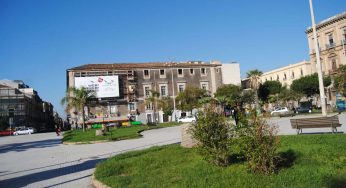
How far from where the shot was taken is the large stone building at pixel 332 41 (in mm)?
54128

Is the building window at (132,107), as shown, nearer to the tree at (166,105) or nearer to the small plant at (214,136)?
the tree at (166,105)

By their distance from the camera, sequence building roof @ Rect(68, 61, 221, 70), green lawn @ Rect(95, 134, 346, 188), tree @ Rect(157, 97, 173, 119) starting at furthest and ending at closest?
building roof @ Rect(68, 61, 221, 70) → tree @ Rect(157, 97, 173, 119) → green lawn @ Rect(95, 134, 346, 188)

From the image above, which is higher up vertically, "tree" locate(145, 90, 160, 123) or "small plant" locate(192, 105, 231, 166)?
"tree" locate(145, 90, 160, 123)

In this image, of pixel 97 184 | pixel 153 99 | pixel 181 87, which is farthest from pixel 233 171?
pixel 181 87

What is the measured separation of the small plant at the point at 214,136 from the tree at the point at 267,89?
68.8 meters

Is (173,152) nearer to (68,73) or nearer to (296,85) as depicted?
(68,73)

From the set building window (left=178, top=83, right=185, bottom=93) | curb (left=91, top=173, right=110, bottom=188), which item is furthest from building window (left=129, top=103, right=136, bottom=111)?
curb (left=91, top=173, right=110, bottom=188)

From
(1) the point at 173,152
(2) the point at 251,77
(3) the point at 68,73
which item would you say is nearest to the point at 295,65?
(2) the point at 251,77

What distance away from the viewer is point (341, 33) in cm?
5431

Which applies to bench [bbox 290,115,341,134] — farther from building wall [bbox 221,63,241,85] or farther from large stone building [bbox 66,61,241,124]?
building wall [bbox 221,63,241,85]

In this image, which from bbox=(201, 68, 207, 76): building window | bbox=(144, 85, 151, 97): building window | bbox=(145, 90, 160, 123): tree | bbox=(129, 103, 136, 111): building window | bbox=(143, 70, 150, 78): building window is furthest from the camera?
bbox=(201, 68, 207, 76): building window

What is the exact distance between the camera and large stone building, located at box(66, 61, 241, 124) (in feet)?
189

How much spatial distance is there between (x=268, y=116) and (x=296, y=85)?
59.5 meters

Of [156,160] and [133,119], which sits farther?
[133,119]
